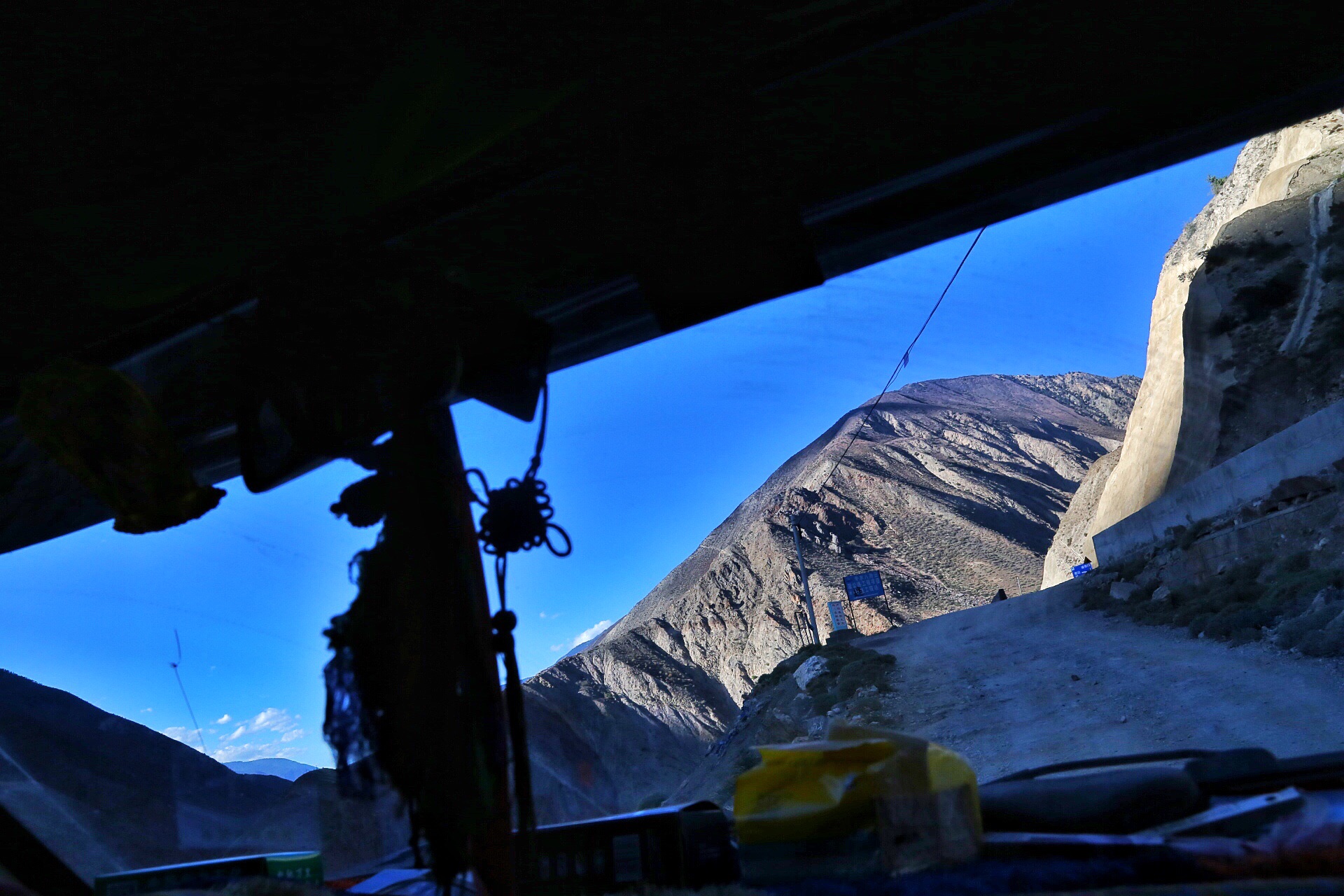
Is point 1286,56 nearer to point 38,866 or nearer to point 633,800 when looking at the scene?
point 633,800

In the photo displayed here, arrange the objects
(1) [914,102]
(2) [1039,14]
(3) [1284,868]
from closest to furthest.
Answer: (3) [1284,868]
(2) [1039,14]
(1) [914,102]

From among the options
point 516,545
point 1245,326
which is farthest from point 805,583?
point 1245,326

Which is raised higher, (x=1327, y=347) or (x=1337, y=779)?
(x=1327, y=347)

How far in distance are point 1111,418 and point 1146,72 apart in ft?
6.10

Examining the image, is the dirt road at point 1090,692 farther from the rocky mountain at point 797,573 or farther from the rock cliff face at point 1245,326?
the rock cliff face at point 1245,326

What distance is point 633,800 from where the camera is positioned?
78.2 inches

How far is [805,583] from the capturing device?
3.34m

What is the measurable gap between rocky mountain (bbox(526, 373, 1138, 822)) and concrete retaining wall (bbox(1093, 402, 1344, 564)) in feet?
18.3

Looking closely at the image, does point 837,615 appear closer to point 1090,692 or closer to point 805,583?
point 805,583

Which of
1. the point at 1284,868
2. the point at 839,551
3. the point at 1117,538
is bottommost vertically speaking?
the point at 1284,868

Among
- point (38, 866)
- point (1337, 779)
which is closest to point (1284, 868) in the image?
point (1337, 779)

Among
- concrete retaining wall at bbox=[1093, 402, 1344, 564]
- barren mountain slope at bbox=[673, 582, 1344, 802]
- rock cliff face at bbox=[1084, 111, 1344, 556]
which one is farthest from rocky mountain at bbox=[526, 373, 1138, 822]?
rock cliff face at bbox=[1084, 111, 1344, 556]

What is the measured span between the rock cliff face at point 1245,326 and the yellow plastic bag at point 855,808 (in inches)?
370

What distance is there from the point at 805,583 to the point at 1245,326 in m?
10.7
